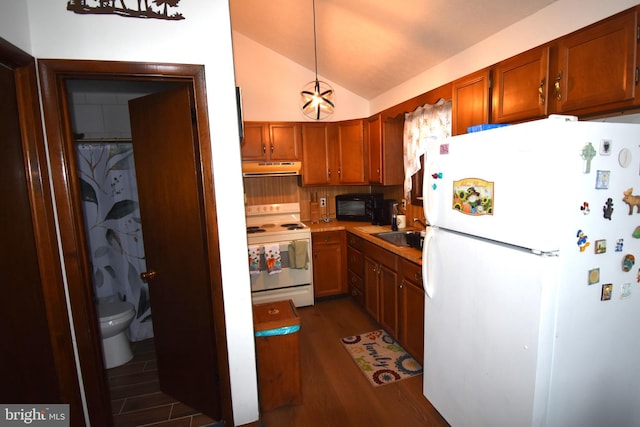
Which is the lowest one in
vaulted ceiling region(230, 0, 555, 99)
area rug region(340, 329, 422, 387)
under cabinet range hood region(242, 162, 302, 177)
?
area rug region(340, 329, 422, 387)

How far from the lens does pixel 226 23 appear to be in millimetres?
1481

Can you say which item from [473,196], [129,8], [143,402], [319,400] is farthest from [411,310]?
[129,8]

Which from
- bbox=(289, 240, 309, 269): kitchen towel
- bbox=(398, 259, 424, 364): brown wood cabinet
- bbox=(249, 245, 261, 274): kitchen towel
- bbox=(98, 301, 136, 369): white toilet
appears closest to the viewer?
bbox=(398, 259, 424, 364): brown wood cabinet

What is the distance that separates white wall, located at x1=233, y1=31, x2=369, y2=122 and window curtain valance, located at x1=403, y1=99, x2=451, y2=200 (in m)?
1.10

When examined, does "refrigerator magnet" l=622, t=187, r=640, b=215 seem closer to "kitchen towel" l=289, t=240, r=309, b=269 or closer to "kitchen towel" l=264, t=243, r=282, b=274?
"kitchen towel" l=289, t=240, r=309, b=269

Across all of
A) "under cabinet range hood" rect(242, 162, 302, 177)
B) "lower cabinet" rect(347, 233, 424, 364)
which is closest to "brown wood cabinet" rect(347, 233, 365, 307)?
"lower cabinet" rect(347, 233, 424, 364)

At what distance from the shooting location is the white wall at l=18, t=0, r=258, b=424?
133 centimetres

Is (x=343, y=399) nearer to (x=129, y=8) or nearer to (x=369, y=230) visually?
(x=369, y=230)

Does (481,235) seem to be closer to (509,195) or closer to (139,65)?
(509,195)

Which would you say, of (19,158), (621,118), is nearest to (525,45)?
(621,118)

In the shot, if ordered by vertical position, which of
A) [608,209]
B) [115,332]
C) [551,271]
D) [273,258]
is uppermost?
[608,209]

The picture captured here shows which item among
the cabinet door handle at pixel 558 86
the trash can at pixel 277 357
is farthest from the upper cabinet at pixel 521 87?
the trash can at pixel 277 357

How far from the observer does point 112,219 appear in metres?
2.76

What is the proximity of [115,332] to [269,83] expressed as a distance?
9.90ft
